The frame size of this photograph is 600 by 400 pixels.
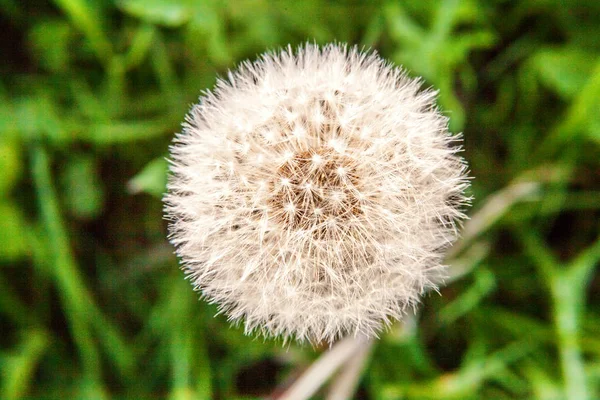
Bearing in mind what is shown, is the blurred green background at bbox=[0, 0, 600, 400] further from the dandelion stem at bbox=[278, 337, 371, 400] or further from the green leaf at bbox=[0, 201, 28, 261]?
the dandelion stem at bbox=[278, 337, 371, 400]

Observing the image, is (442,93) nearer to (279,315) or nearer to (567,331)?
(567,331)

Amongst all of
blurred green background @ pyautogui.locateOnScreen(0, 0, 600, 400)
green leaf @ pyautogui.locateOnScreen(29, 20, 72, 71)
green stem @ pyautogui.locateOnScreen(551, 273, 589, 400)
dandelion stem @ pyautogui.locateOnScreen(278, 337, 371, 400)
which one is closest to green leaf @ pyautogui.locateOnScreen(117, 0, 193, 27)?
blurred green background @ pyautogui.locateOnScreen(0, 0, 600, 400)

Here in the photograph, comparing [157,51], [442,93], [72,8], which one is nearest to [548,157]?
[442,93]

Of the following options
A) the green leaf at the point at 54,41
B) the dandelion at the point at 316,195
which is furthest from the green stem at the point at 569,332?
the green leaf at the point at 54,41

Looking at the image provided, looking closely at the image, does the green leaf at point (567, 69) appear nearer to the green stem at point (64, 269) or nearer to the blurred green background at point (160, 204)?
the blurred green background at point (160, 204)

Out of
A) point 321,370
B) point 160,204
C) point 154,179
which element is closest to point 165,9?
point 154,179
